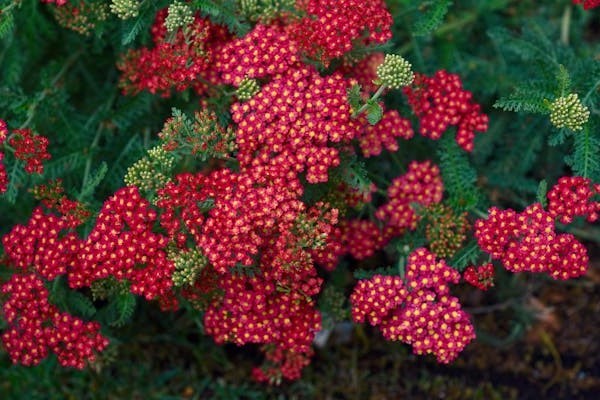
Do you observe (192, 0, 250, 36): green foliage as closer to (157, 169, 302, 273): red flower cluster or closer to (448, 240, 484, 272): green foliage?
(157, 169, 302, 273): red flower cluster

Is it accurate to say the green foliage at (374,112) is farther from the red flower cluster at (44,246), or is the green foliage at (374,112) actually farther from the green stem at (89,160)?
the green stem at (89,160)

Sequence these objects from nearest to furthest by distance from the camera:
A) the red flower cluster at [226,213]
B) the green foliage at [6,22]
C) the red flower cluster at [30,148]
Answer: the red flower cluster at [226,213], the red flower cluster at [30,148], the green foliage at [6,22]

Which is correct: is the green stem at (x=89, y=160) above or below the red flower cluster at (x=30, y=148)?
below

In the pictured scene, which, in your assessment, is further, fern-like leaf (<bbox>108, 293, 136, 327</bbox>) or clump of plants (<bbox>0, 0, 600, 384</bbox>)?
fern-like leaf (<bbox>108, 293, 136, 327</bbox>)

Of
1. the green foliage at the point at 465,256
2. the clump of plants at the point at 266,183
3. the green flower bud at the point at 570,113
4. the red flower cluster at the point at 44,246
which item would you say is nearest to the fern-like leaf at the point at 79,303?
the clump of plants at the point at 266,183

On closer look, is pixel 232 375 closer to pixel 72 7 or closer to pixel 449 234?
pixel 449 234

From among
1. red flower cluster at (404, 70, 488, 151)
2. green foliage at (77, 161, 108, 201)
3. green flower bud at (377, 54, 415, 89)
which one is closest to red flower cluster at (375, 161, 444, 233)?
red flower cluster at (404, 70, 488, 151)
